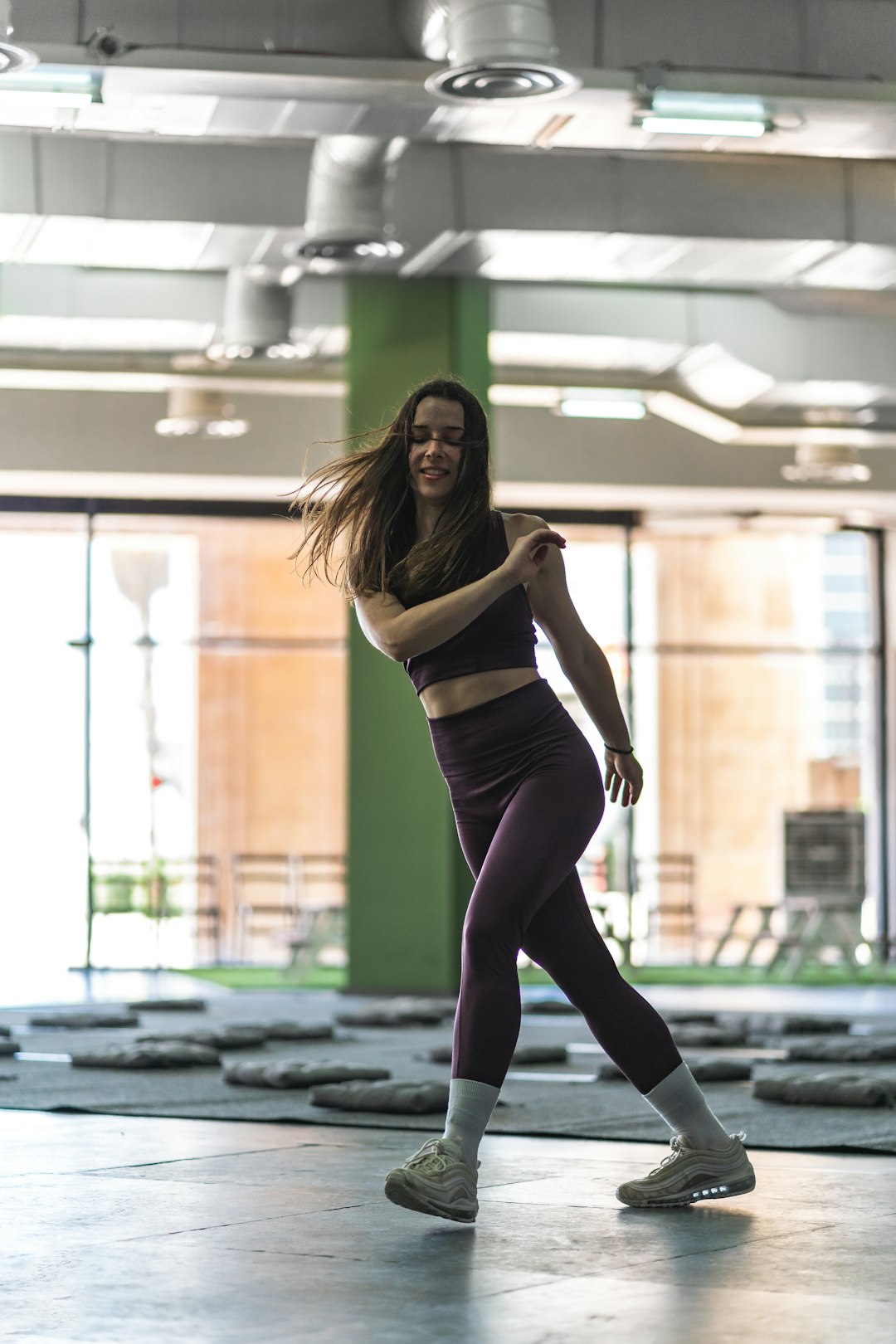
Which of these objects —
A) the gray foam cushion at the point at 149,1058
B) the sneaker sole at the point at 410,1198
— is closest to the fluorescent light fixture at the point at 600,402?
the gray foam cushion at the point at 149,1058

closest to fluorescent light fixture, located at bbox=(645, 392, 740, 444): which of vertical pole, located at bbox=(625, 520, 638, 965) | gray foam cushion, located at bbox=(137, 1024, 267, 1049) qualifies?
vertical pole, located at bbox=(625, 520, 638, 965)

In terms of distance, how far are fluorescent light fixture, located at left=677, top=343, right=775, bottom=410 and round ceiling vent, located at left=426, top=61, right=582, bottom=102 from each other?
5.38 m

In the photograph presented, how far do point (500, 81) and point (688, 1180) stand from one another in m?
4.66

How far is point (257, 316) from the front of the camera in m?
11.0

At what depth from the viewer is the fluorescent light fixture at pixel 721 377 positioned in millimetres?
12172

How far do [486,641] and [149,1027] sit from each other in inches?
216

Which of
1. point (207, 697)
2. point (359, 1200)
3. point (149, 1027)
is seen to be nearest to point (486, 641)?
point (359, 1200)

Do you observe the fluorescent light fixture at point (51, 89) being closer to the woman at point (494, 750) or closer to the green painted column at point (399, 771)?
the green painted column at point (399, 771)

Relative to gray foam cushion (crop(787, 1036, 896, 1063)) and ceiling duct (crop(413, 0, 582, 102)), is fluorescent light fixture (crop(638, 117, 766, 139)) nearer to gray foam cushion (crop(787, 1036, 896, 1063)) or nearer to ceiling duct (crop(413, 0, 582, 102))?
ceiling duct (crop(413, 0, 582, 102))

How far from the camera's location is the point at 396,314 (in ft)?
35.0

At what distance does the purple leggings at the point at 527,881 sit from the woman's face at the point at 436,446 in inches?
14.5

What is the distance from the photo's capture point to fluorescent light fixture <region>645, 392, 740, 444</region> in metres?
13.3

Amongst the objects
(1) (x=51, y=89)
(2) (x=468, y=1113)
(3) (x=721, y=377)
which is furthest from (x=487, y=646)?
(3) (x=721, y=377)

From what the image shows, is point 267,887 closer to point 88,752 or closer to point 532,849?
point 88,752
